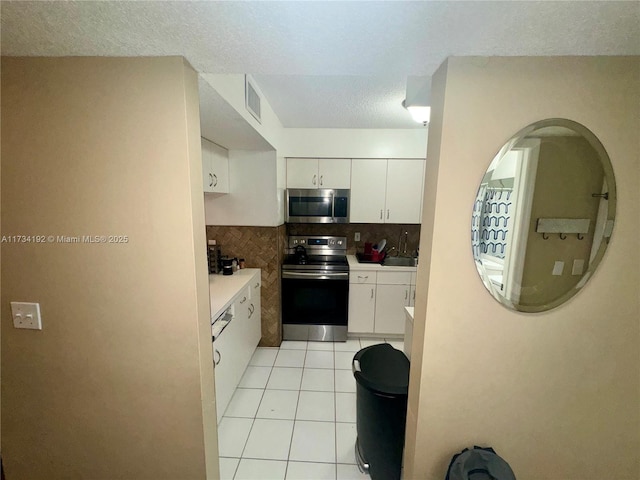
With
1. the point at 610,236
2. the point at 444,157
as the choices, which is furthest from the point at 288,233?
the point at 610,236

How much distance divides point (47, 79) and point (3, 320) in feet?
3.11

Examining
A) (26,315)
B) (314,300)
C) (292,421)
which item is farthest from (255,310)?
(26,315)

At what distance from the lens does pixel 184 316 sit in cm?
98

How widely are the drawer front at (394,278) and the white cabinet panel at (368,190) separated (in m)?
0.63

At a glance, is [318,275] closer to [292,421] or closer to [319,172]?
[319,172]

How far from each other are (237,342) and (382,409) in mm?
1258

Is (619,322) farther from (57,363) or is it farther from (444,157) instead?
(57,363)

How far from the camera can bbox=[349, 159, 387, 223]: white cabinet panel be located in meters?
2.83

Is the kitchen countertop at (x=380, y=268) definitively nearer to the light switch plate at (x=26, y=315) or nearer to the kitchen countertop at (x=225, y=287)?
the kitchen countertop at (x=225, y=287)

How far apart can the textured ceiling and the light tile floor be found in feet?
7.01

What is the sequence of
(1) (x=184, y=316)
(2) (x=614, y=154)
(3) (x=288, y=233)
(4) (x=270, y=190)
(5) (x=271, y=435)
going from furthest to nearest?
(3) (x=288, y=233) → (4) (x=270, y=190) → (5) (x=271, y=435) → (1) (x=184, y=316) → (2) (x=614, y=154)

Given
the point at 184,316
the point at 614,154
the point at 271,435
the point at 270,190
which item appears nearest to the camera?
the point at 614,154

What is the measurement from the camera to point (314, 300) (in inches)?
110

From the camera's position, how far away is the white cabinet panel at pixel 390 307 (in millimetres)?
2852
